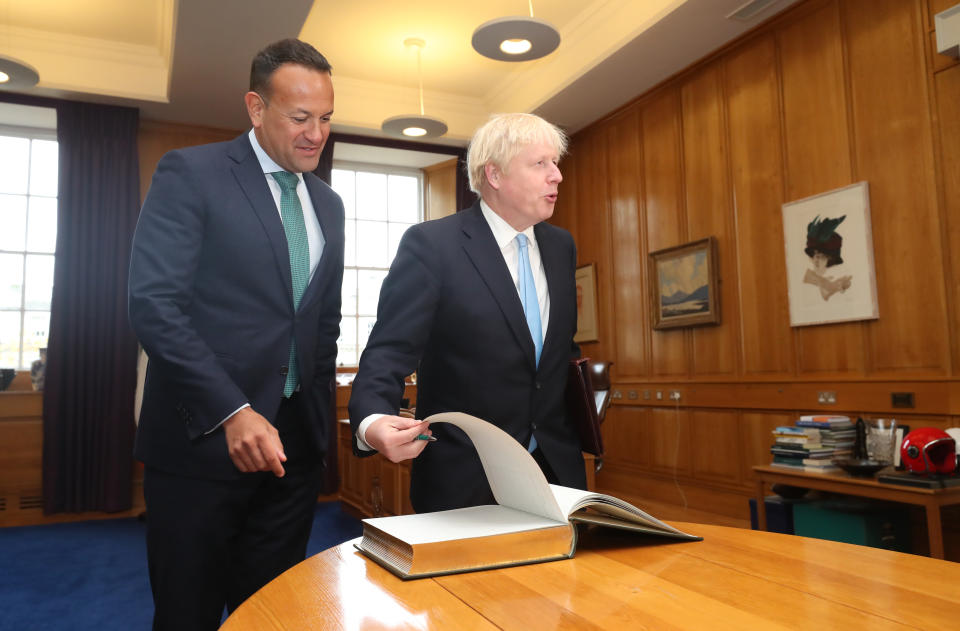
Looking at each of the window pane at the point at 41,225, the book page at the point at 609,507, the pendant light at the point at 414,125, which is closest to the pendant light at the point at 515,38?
the pendant light at the point at 414,125

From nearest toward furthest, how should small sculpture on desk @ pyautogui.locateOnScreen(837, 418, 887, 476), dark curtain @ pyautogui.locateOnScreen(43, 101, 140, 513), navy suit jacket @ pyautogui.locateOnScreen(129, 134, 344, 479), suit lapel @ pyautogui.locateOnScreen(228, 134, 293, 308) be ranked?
navy suit jacket @ pyautogui.locateOnScreen(129, 134, 344, 479) < suit lapel @ pyautogui.locateOnScreen(228, 134, 293, 308) < small sculpture on desk @ pyautogui.locateOnScreen(837, 418, 887, 476) < dark curtain @ pyautogui.locateOnScreen(43, 101, 140, 513)

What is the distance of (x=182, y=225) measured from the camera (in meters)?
1.48

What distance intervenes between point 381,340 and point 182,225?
18.7 inches

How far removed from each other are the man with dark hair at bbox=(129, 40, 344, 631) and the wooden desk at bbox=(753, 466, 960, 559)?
2.87 metres

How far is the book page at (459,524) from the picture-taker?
96 centimetres

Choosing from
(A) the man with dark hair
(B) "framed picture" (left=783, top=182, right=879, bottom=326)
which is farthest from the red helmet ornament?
(A) the man with dark hair

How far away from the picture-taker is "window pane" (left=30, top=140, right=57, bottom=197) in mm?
6867

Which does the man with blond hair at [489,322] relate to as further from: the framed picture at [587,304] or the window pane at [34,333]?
the window pane at [34,333]

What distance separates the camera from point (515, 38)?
477cm

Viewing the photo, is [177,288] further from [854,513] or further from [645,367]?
[645,367]

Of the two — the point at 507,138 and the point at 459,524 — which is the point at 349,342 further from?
the point at 459,524

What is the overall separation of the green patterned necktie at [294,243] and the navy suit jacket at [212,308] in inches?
0.9

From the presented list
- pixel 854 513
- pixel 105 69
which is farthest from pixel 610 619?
pixel 105 69

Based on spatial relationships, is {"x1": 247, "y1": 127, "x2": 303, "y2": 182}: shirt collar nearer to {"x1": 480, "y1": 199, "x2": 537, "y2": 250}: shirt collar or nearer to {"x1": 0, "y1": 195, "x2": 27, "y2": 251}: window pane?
{"x1": 480, "y1": 199, "x2": 537, "y2": 250}: shirt collar
